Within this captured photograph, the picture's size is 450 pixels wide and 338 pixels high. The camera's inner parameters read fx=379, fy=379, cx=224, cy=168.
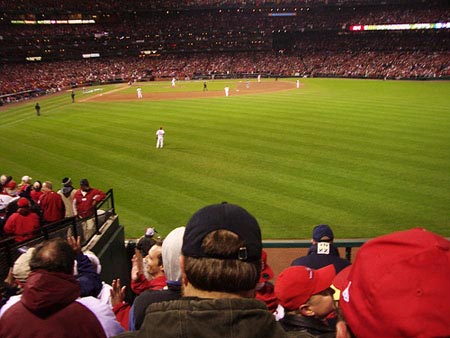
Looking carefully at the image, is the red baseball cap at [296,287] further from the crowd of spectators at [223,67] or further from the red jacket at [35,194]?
the crowd of spectators at [223,67]

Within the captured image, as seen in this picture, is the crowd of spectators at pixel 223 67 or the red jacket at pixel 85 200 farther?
the crowd of spectators at pixel 223 67

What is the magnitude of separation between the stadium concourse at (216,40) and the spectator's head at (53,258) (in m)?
59.5

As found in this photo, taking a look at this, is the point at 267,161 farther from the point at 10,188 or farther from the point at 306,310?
the point at 306,310

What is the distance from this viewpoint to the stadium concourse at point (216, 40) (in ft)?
220

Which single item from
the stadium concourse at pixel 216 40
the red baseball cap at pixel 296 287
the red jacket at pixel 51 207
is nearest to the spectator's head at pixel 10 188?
the red jacket at pixel 51 207

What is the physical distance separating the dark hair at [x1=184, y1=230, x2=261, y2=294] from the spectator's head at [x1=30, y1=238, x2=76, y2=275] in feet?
6.54

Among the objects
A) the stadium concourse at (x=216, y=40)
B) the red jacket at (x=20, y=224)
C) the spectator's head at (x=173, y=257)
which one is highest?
the stadium concourse at (x=216, y=40)

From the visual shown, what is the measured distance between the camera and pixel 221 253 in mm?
1792

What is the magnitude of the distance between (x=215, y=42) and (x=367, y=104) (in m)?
60.4

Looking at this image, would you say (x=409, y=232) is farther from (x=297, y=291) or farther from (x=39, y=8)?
(x=39, y=8)

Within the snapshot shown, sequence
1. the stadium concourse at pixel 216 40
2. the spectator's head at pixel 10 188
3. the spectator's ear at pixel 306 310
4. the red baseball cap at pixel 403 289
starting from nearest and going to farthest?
1. the red baseball cap at pixel 403 289
2. the spectator's ear at pixel 306 310
3. the spectator's head at pixel 10 188
4. the stadium concourse at pixel 216 40

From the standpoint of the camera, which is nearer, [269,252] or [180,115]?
[269,252]

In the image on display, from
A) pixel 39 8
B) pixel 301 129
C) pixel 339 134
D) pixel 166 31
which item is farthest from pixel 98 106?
pixel 166 31

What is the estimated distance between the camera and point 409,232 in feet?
5.42
